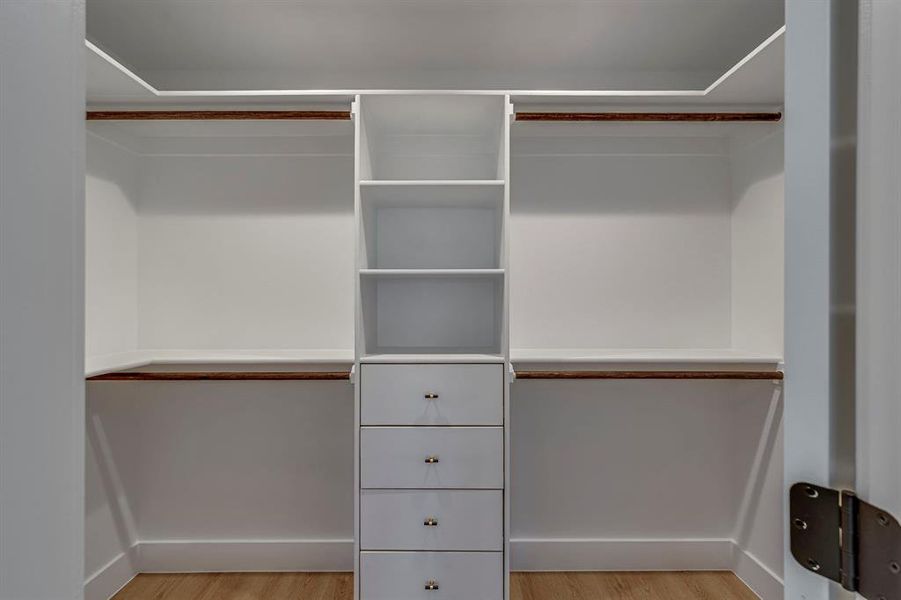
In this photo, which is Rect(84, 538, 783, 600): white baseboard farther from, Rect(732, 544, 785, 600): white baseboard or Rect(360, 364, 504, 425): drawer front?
Rect(360, 364, 504, 425): drawer front

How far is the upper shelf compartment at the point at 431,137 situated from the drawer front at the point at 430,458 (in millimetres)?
1055

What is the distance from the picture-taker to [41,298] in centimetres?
47

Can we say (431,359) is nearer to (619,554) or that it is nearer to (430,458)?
(430,458)

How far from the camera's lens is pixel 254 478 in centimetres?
269

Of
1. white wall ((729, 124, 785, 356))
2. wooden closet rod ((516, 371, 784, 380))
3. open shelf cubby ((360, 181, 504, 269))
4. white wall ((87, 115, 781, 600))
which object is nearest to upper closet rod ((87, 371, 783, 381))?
wooden closet rod ((516, 371, 784, 380))

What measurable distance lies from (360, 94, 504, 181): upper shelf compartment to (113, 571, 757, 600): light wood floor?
1.83 metres

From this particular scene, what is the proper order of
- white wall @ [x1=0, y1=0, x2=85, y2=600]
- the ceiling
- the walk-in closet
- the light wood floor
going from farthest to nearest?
the walk-in closet, the light wood floor, the ceiling, white wall @ [x1=0, y1=0, x2=85, y2=600]

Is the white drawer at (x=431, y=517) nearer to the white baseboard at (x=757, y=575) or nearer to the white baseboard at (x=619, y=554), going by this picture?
the white baseboard at (x=619, y=554)

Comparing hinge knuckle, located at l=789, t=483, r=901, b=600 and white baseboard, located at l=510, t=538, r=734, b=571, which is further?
white baseboard, located at l=510, t=538, r=734, b=571

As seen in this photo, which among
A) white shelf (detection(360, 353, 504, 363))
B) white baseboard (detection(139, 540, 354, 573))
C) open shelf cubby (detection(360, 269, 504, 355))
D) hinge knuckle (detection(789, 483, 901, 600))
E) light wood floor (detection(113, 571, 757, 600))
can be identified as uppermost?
open shelf cubby (detection(360, 269, 504, 355))

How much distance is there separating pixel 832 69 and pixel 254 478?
2763mm

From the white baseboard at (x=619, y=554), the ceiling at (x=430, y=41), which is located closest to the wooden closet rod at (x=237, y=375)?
the white baseboard at (x=619, y=554)

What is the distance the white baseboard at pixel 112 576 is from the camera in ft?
7.52

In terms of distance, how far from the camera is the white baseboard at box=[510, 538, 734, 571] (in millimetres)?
2654
